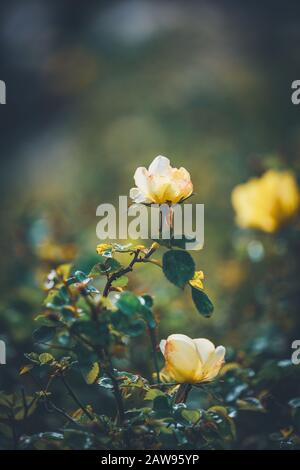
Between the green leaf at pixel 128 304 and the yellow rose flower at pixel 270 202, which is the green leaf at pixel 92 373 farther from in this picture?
the yellow rose flower at pixel 270 202

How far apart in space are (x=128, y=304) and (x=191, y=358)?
97mm

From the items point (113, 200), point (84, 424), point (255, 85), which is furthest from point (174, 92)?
point (84, 424)

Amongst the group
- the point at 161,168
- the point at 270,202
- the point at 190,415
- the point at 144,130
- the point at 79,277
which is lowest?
the point at 190,415

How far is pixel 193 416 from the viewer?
1.86 feet

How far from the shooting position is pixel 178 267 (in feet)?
1.82

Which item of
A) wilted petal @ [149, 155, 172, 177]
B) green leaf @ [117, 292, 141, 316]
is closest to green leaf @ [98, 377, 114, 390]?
green leaf @ [117, 292, 141, 316]

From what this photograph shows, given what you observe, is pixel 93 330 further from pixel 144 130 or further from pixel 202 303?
pixel 144 130

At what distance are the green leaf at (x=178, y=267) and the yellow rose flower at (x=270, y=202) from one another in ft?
1.53

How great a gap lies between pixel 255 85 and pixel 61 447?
2.13m

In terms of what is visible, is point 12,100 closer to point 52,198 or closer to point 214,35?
point 52,198

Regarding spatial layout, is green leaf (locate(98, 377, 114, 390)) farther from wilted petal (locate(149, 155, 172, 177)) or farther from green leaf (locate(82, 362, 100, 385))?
wilted petal (locate(149, 155, 172, 177))

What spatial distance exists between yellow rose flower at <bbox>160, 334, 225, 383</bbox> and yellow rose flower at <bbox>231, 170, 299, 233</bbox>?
0.46 metres

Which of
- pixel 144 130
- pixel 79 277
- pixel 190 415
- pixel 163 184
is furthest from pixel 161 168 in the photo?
pixel 144 130

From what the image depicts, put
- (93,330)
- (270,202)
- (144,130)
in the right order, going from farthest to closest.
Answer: (144,130) → (270,202) → (93,330)
